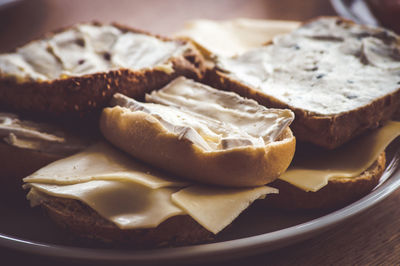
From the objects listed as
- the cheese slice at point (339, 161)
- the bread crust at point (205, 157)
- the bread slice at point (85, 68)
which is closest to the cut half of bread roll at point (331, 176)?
the cheese slice at point (339, 161)

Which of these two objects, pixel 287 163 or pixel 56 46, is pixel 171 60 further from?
pixel 287 163

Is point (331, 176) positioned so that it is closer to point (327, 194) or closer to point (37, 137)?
point (327, 194)

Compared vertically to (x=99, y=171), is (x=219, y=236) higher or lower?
lower

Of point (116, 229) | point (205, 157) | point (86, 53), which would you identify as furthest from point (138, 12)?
point (116, 229)

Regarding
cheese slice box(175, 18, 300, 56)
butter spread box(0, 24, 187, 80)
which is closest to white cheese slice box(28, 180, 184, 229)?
butter spread box(0, 24, 187, 80)

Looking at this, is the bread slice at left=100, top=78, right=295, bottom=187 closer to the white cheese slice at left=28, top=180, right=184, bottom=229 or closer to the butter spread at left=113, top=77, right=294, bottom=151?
the butter spread at left=113, top=77, right=294, bottom=151

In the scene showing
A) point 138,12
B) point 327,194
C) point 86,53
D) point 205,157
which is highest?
point 86,53

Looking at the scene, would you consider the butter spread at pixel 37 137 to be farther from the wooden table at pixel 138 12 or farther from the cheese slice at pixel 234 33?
the wooden table at pixel 138 12

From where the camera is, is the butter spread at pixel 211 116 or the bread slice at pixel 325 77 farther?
the bread slice at pixel 325 77
